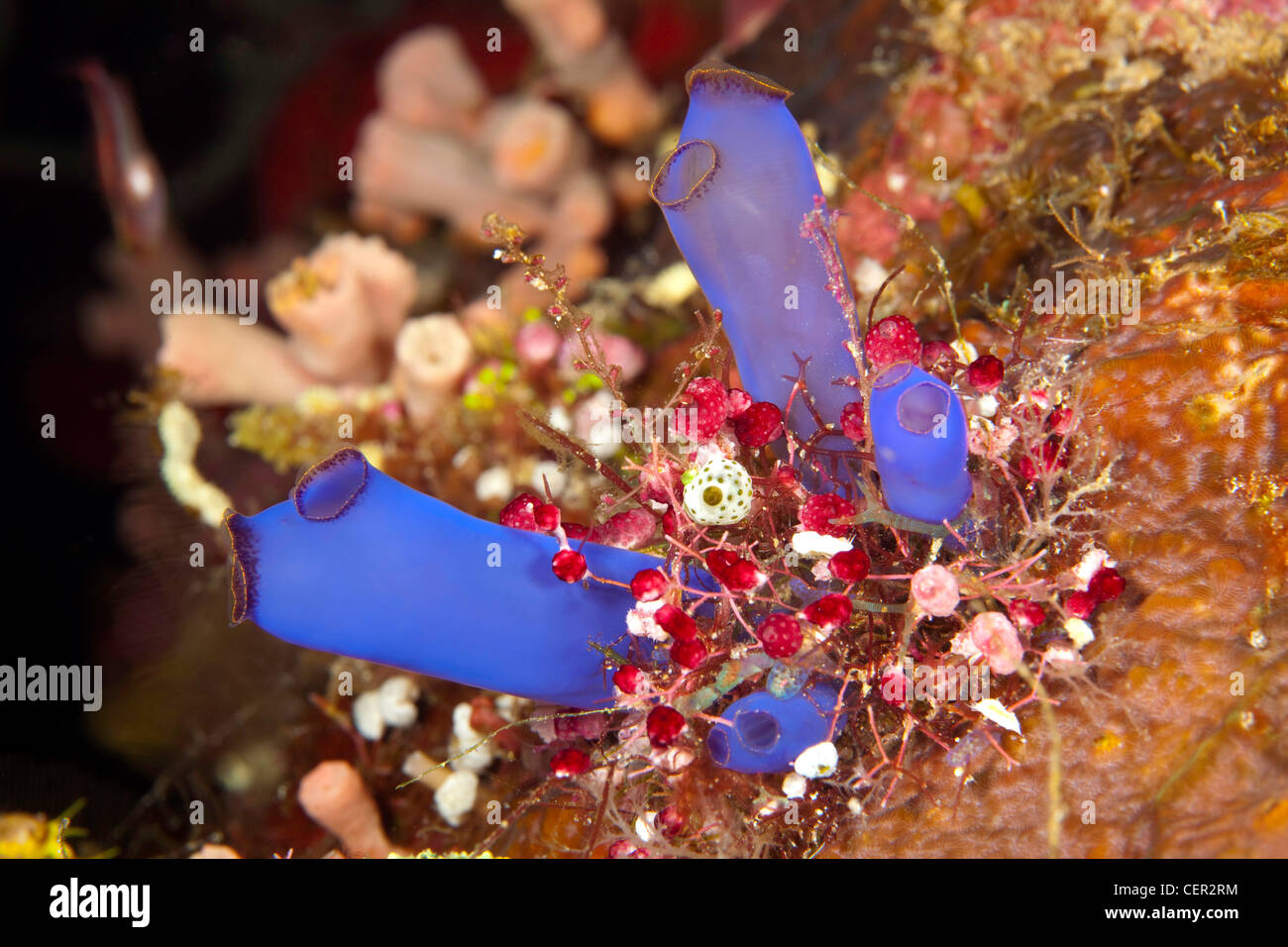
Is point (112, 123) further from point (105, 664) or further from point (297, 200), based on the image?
point (105, 664)

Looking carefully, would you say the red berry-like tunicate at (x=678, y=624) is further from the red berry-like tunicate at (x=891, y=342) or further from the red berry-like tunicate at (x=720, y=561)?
the red berry-like tunicate at (x=891, y=342)

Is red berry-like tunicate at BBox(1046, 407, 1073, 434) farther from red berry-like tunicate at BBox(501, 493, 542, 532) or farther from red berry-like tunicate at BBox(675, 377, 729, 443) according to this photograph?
red berry-like tunicate at BBox(501, 493, 542, 532)

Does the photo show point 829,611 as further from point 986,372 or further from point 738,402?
point 986,372

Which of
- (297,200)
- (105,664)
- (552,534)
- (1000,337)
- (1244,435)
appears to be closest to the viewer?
(1244,435)

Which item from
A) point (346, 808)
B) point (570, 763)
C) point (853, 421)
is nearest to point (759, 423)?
point (853, 421)

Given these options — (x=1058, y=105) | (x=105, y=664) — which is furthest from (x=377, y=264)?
(x=1058, y=105)

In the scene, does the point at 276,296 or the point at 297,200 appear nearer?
the point at 276,296
